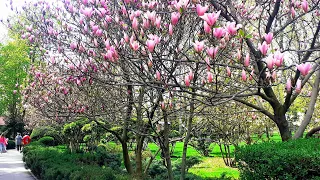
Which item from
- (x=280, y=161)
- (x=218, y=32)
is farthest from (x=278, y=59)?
(x=280, y=161)

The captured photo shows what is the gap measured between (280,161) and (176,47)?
2.01 m

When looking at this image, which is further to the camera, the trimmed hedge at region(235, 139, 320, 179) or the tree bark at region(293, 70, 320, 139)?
the tree bark at region(293, 70, 320, 139)

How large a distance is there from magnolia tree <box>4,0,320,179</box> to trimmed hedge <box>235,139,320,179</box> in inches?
31.1

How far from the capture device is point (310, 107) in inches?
239

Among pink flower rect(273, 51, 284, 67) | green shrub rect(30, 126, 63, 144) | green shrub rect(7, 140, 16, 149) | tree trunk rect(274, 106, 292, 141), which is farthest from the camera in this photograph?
green shrub rect(7, 140, 16, 149)

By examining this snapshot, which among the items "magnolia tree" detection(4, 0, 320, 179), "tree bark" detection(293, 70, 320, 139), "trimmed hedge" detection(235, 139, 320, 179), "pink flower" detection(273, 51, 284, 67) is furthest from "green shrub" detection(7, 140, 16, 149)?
"pink flower" detection(273, 51, 284, 67)

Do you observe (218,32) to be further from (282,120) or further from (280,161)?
(282,120)

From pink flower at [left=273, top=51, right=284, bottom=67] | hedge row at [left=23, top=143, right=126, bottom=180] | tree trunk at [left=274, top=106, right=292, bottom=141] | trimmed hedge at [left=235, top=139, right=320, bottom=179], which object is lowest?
hedge row at [left=23, top=143, right=126, bottom=180]

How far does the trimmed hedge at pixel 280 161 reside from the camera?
3.84 metres

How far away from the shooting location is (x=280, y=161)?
4027 millimetres

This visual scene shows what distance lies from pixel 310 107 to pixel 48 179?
6797 millimetres

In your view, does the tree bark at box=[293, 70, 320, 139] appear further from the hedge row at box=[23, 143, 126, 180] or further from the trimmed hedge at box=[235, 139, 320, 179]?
the hedge row at box=[23, 143, 126, 180]

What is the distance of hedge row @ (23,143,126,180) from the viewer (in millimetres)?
6964

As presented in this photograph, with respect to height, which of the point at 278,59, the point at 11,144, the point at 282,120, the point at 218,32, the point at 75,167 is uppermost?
the point at 218,32
